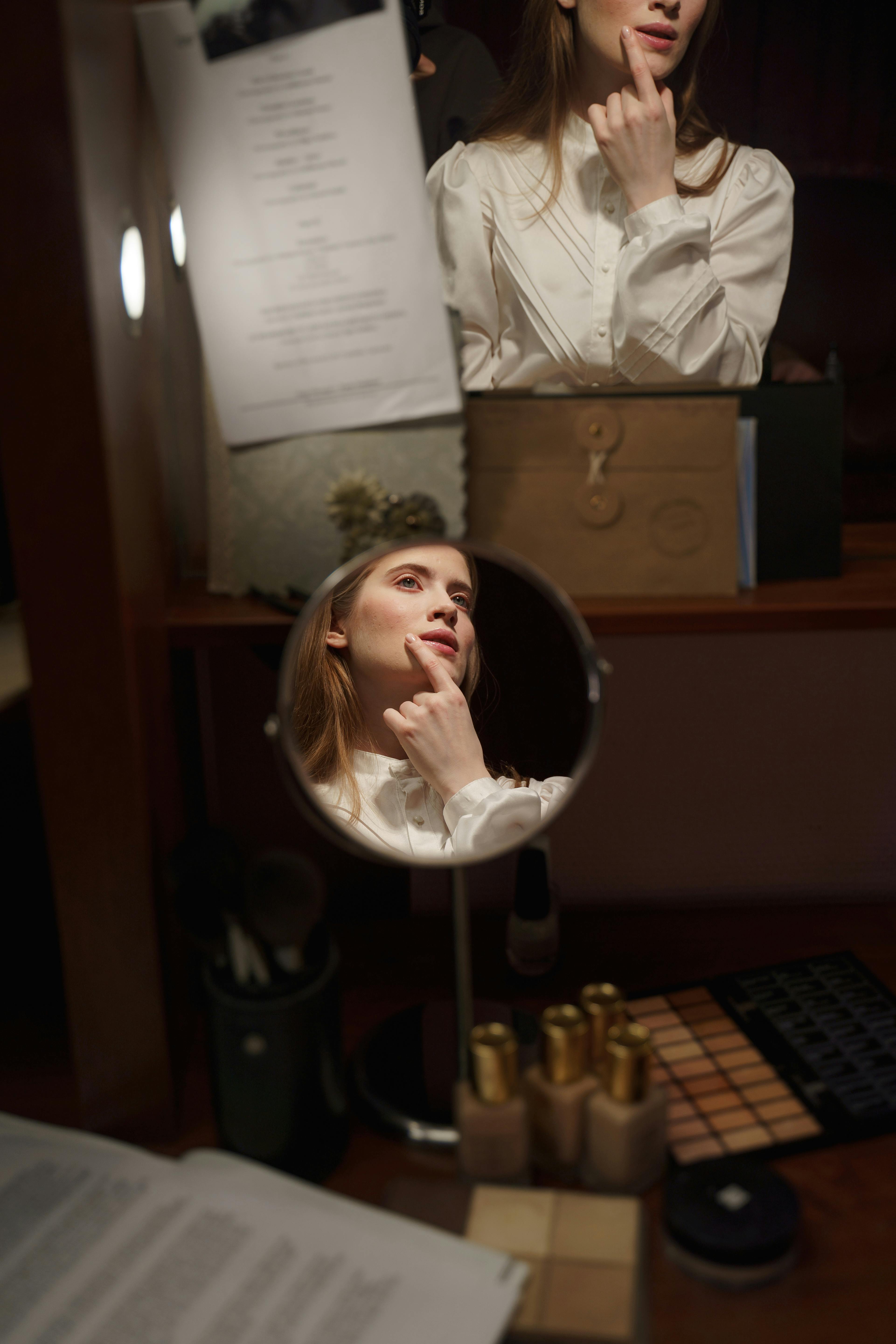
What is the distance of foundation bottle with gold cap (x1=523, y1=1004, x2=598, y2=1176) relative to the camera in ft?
2.32

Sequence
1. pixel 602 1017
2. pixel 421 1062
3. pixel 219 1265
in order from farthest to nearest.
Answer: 1. pixel 421 1062
2. pixel 602 1017
3. pixel 219 1265

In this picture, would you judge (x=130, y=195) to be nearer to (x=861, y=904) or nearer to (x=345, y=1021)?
(x=345, y=1021)

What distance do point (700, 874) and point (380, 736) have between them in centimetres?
46

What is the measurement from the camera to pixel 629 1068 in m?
0.68

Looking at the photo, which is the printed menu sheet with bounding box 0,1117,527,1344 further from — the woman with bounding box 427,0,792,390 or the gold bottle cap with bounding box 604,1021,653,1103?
the woman with bounding box 427,0,792,390

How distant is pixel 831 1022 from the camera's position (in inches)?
33.8

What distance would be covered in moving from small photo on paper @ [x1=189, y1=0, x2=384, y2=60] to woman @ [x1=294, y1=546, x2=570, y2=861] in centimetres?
38

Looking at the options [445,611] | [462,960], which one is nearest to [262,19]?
[445,611]

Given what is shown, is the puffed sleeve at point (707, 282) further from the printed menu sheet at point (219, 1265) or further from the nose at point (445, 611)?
the printed menu sheet at point (219, 1265)

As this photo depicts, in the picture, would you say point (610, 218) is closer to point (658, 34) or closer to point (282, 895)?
point (658, 34)

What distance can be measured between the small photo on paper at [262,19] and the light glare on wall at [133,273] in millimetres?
138

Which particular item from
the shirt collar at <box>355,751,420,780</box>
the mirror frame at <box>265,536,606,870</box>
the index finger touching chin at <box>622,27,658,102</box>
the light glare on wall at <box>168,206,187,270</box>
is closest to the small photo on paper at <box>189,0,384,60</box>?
the light glare on wall at <box>168,206,187,270</box>

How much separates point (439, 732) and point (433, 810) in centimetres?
7

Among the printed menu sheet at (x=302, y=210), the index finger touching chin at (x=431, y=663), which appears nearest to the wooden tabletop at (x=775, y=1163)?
the index finger touching chin at (x=431, y=663)
